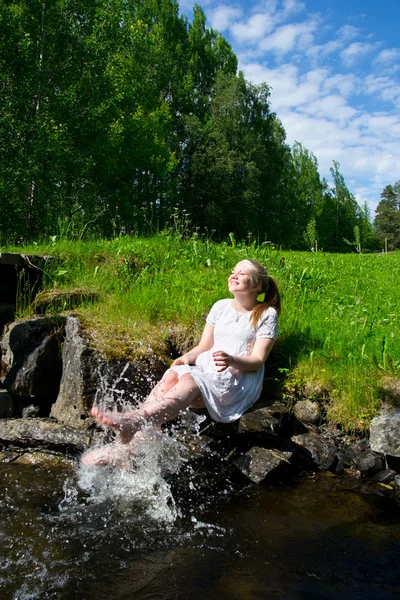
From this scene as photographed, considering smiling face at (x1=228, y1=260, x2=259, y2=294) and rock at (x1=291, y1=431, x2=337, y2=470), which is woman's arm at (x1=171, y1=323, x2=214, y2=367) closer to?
smiling face at (x1=228, y1=260, x2=259, y2=294)

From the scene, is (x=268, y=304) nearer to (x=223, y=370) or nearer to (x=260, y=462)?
(x=223, y=370)

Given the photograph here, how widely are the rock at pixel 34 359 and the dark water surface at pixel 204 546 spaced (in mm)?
1475

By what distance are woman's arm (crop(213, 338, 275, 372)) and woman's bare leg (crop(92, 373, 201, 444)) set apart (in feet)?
0.97

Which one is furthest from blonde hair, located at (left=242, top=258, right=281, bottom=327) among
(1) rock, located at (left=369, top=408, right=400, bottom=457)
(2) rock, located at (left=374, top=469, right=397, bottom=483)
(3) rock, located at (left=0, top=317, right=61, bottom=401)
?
(3) rock, located at (left=0, top=317, right=61, bottom=401)

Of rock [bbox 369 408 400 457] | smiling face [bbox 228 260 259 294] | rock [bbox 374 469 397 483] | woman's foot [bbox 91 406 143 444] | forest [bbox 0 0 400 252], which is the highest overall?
forest [bbox 0 0 400 252]

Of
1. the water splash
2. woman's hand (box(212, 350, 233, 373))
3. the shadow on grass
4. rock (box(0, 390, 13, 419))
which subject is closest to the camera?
the water splash

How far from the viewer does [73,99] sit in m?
14.2

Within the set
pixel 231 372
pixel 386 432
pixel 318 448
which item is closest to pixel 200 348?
A: pixel 231 372

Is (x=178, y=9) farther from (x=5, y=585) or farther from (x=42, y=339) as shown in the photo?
(x=5, y=585)

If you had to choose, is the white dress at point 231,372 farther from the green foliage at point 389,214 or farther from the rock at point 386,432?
the green foliage at point 389,214

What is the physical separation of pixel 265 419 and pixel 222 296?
2209 mm

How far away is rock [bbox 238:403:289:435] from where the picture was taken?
13.1 feet

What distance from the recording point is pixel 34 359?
5.00 metres

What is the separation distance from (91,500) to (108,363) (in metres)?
1.47
